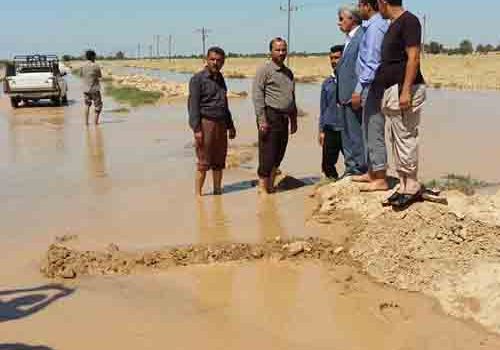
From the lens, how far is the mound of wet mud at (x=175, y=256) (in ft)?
17.0

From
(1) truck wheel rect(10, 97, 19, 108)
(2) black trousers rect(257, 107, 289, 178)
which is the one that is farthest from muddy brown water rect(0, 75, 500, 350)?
(1) truck wheel rect(10, 97, 19, 108)

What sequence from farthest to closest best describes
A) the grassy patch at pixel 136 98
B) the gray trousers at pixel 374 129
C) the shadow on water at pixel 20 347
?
the grassy patch at pixel 136 98, the gray trousers at pixel 374 129, the shadow on water at pixel 20 347

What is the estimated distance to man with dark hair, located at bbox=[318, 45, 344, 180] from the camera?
7121 millimetres

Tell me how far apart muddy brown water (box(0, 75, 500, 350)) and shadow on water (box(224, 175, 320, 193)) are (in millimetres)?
82

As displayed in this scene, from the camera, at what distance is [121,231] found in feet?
20.6

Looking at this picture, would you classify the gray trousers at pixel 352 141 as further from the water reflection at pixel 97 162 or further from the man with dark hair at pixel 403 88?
the water reflection at pixel 97 162

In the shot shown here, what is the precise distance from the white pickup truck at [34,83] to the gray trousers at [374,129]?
17.4 metres

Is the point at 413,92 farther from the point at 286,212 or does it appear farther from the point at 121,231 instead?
the point at 121,231

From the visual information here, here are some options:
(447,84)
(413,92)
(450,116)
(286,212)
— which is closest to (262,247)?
(286,212)

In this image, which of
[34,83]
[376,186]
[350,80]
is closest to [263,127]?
[350,80]

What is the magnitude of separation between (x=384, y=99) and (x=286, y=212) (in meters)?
1.91

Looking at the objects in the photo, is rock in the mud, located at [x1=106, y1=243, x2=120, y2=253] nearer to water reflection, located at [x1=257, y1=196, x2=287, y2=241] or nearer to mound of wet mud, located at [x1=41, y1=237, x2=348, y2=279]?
mound of wet mud, located at [x1=41, y1=237, x2=348, y2=279]

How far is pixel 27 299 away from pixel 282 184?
12.6 feet

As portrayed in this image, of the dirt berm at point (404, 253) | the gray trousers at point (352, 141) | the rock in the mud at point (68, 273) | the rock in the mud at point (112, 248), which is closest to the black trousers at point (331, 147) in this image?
the gray trousers at point (352, 141)
